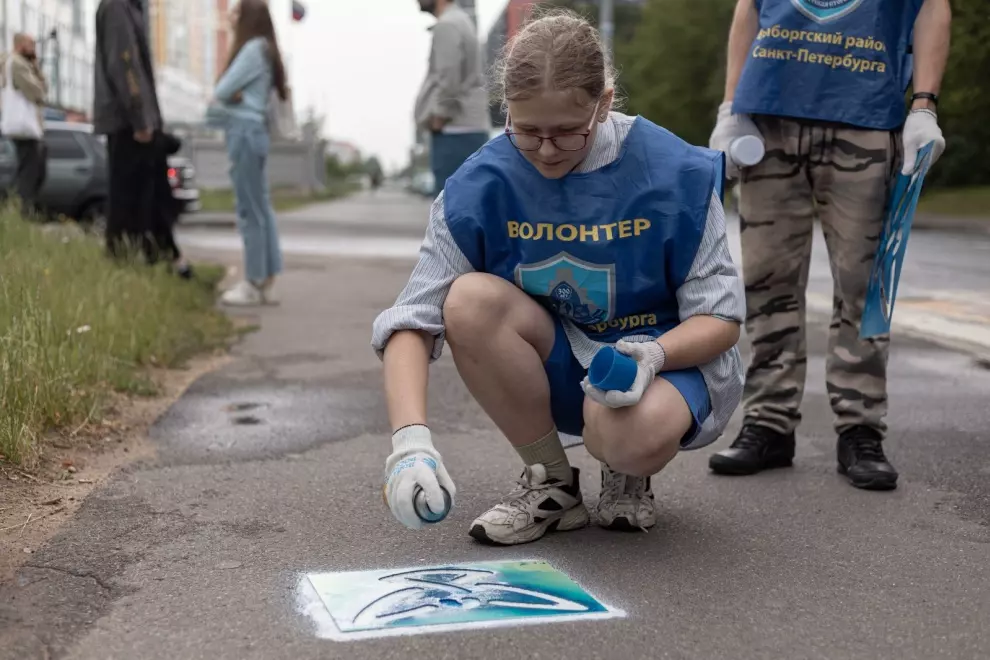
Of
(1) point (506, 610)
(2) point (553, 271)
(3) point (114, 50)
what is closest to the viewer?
(1) point (506, 610)

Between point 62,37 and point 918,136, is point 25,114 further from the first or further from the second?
point 62,37

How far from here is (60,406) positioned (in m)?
4.17

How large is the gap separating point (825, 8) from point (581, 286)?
145 centimetres

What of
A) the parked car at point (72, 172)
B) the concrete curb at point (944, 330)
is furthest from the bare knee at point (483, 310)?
the parked car at point (72, 172)

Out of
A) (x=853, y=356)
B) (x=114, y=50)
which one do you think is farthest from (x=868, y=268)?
(x=114, y=50)

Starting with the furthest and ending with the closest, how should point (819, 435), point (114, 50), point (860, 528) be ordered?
point (114, 50)
point (819, 435)
point (860, 528)

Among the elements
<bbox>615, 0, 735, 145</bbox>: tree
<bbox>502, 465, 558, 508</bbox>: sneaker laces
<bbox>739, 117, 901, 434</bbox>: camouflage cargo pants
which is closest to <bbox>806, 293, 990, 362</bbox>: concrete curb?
<bbox>739, 117, 901, 434</bbox>: camouflage cargo pants

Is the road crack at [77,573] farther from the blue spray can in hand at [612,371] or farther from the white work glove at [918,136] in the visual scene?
the white work glove at [918,136]

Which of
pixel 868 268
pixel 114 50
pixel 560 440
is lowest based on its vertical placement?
pixel 560 440

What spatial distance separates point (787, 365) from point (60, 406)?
2.33 metres

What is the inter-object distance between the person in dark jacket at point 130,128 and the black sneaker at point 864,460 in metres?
4.83

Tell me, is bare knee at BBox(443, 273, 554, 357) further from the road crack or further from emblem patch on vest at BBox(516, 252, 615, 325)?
the road crack

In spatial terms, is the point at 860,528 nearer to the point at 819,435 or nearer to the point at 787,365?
the point at 787,365

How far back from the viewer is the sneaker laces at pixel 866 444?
395 cm
